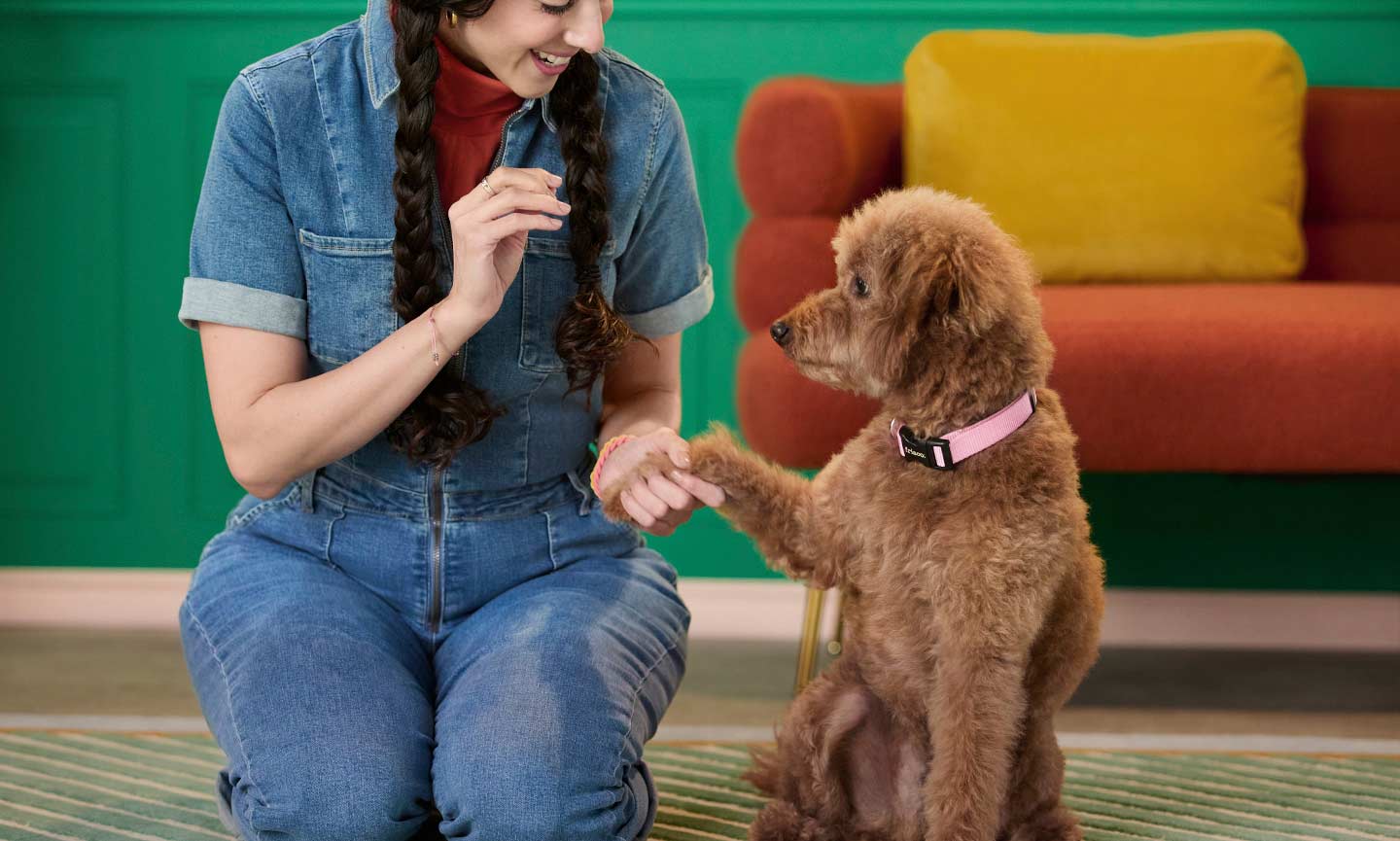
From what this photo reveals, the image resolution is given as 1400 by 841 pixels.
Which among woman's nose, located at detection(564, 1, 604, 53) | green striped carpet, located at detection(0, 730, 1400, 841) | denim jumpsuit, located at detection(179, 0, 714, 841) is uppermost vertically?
woman's nose, located at detection(564, 1, 604, 53)

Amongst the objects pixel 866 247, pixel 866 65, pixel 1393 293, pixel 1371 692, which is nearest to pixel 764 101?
pixel 866 65

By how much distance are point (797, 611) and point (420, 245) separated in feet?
4.90

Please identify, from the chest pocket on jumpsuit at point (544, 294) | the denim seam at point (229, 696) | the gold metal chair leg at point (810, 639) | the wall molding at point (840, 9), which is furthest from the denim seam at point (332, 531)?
the wall molding at point (840, 9)

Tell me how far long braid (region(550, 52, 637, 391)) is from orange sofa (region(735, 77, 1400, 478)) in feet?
1.90

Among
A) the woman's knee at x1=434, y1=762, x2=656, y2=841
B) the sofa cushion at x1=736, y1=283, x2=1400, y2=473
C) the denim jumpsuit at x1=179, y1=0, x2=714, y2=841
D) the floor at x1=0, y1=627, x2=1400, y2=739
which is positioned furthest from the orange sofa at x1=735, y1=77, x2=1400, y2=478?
the woman's knee at x1=434, y1=762, x2=656, y2=841

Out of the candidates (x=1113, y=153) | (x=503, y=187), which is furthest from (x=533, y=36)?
(x=1113, y=153)

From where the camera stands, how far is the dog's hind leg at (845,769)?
1.45 meters

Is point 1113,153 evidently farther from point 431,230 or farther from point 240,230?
point 240,230

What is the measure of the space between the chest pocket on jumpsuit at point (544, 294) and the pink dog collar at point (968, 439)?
1.34 ft

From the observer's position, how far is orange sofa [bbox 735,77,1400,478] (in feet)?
6.49

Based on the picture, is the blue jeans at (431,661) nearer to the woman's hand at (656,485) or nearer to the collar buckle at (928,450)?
the woman's hand at (656,485)

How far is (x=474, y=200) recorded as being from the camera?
51.6 inches

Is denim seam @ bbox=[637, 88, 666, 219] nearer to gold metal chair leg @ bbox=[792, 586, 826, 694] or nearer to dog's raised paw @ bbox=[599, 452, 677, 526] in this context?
dog's raised paw @ bbox=[599, 452, 677, 526]

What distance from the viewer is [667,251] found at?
5.39 ft
